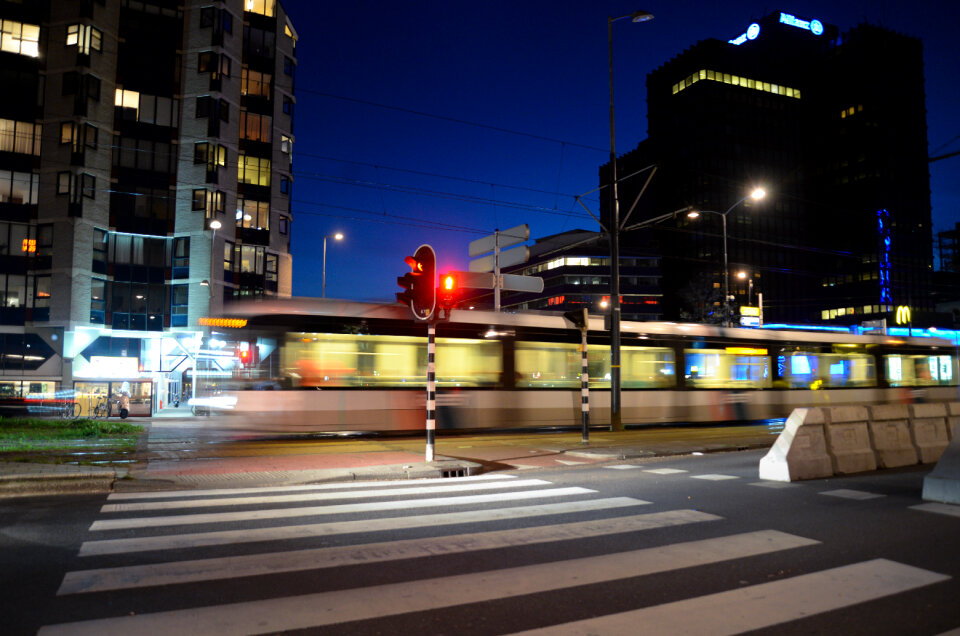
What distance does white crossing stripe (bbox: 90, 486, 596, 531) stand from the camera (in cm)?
689

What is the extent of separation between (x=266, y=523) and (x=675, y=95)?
113 metres

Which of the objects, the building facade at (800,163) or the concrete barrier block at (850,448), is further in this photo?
the building facade at (800,163)

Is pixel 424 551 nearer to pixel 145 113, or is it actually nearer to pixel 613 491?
pixel 613 491

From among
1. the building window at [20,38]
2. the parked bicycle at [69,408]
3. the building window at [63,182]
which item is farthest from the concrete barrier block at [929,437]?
the building window at [20,38]

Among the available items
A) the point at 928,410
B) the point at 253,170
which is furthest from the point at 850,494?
the point at 253,170

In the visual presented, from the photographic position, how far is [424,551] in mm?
5848

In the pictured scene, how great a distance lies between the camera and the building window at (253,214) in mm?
47750

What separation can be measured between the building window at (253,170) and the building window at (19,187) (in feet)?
40.4

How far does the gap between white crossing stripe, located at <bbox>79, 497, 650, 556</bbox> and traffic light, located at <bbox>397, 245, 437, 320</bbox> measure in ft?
16.3

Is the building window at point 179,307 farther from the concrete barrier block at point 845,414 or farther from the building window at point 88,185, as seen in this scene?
the concrete barrier block at point 845,414

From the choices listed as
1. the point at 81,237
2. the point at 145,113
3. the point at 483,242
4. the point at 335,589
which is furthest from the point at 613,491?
the point at 145,113

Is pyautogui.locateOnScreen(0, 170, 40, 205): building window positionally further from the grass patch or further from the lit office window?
the grass patch

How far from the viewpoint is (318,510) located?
25.2 feet

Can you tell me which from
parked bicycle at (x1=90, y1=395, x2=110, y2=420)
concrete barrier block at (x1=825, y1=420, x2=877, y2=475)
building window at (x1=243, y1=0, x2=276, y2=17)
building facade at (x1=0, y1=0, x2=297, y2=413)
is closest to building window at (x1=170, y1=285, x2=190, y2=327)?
building facade at (x1=0, y1=0, x2=297, y2=413)
